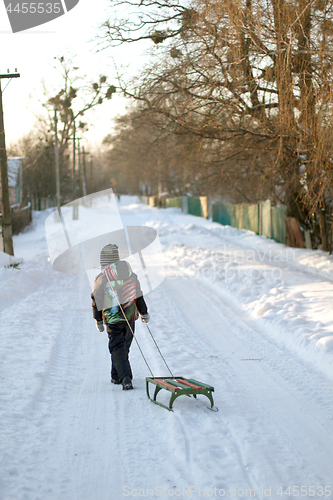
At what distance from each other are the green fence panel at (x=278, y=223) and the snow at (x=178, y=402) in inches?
399

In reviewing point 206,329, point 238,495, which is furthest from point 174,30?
point 238,495

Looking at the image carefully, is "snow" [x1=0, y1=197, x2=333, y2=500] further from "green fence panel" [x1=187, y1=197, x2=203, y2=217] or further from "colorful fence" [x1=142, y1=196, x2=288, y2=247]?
"green fence panel" [x1=187, y1=197, x2=203, y2=217]

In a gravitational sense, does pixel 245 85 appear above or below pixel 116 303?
above

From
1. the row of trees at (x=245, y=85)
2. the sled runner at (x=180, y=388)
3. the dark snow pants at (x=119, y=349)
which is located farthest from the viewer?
the row of trees at (x=245, y=85)

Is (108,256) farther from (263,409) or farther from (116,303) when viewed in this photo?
(263,409)

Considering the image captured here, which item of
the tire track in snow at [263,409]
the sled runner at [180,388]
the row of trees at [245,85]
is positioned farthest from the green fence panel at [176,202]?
the sled runner at [180,388]

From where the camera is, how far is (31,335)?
7555mm

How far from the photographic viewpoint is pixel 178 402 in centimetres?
520

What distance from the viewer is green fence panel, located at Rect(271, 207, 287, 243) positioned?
818 inches

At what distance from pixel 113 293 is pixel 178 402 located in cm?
147

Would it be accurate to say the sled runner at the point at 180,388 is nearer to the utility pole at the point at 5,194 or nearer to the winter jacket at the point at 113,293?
the winter jacket at the point at 113,293

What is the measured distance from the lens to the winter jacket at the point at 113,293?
5.74m

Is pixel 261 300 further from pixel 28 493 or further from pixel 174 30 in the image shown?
pixel 174 30

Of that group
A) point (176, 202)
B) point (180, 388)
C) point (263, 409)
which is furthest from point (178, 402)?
point (176, 202)
